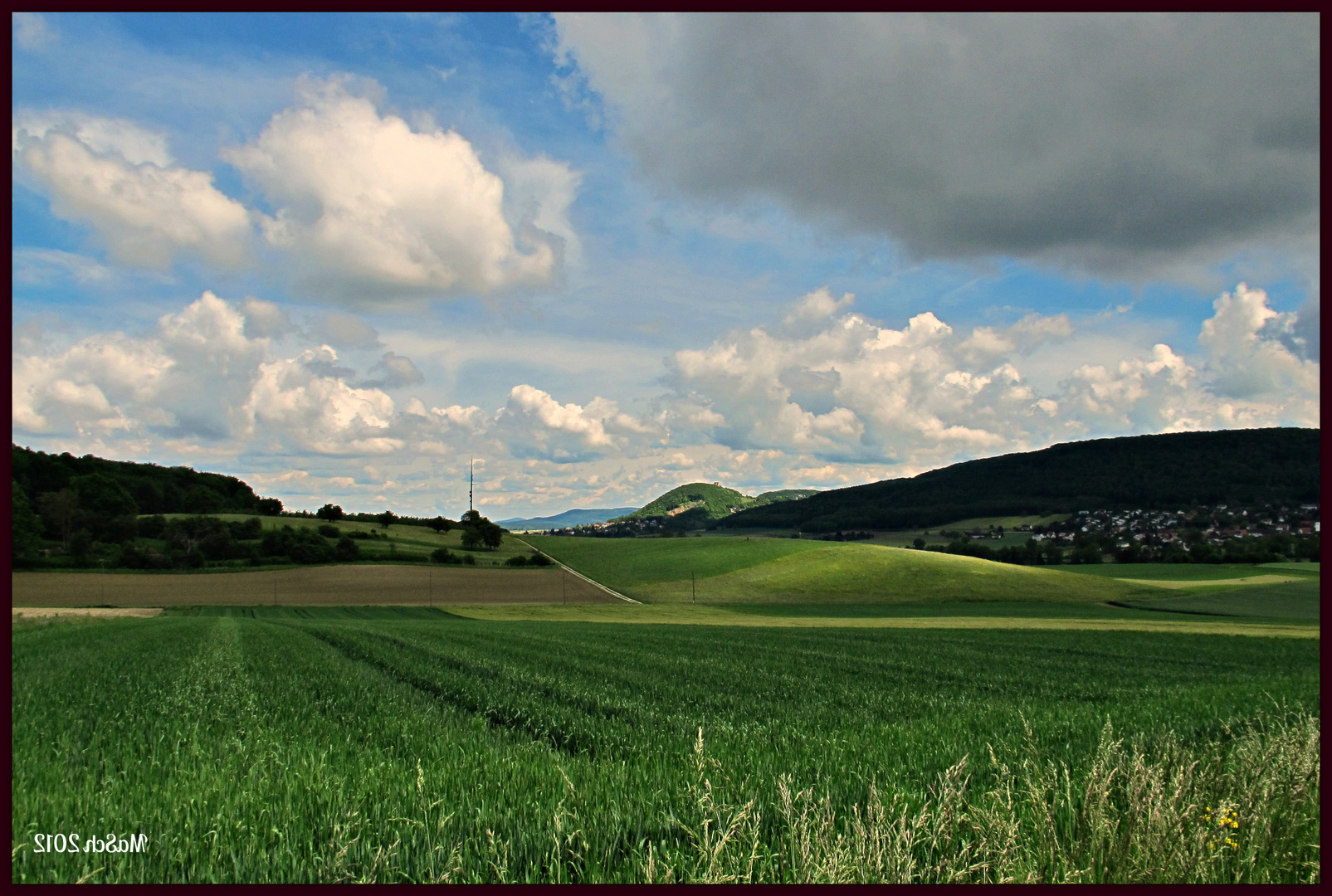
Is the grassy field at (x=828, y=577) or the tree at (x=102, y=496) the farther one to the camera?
the tree at (x=102, y=496)

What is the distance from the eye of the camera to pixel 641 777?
24.7ft

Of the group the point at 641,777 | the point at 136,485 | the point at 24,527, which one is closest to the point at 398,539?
the point at 24,527

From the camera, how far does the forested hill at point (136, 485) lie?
359 ft

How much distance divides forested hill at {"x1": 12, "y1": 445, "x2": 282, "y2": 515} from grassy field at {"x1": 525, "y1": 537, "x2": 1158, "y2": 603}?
71.0m

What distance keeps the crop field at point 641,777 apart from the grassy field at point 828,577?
69.3 metres

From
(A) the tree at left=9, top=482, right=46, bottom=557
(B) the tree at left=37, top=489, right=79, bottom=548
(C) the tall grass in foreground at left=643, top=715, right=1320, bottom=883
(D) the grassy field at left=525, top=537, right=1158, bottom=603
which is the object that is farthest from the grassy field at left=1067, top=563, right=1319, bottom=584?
(B) the tree at left=37, top=489, right=79, bottom=548

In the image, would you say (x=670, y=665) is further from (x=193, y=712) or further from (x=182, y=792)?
(x=182, y=792)

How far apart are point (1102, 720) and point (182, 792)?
13612 millimetres

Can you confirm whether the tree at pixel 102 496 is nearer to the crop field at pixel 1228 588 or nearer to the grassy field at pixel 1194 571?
the crop field at pixel 1228 588

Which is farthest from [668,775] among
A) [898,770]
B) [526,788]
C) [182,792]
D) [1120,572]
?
[1120,572]

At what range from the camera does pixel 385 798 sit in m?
6.40

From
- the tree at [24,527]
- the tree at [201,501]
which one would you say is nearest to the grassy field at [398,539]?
the tree at [24,527]

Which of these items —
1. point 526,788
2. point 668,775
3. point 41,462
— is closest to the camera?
point 526,788

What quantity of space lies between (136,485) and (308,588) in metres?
75.0
